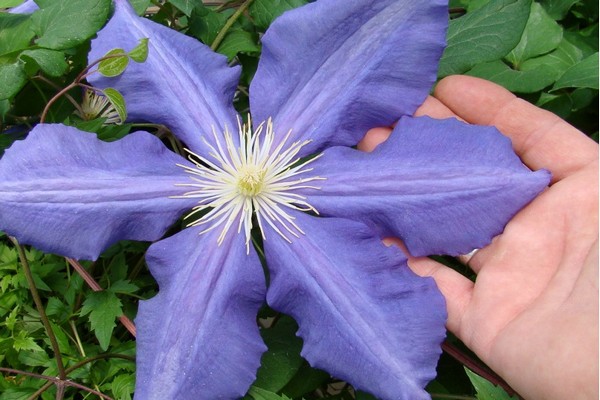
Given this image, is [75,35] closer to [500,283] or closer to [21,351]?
[21,351]

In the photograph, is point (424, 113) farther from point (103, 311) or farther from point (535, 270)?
point (103, 311)

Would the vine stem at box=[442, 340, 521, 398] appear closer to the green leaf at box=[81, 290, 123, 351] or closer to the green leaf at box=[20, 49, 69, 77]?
the green leaf at box=[81, 290, 123, 351]

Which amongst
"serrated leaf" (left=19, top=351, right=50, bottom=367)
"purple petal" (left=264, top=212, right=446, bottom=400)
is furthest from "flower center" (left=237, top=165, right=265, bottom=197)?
"serrated leaf" (left=19, top=351, right=50, bottom=367)

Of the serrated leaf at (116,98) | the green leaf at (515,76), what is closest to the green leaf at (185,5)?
the serrated leaf at (116,98)

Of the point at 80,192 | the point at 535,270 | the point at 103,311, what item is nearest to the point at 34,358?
the point at 103,311

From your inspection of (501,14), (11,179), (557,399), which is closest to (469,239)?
(557,399)

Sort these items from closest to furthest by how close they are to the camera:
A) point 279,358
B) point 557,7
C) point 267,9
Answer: point 279,358 < point 267,9 < point 557,7
